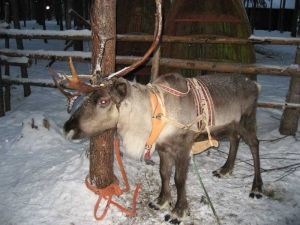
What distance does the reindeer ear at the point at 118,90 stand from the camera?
3307 mm

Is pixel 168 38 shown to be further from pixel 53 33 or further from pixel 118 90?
pixel 118 90

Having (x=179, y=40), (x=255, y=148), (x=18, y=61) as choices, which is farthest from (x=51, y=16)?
(x=255, y=148)

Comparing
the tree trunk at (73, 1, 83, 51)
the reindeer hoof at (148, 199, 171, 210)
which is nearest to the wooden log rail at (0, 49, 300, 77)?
the reindeer hoof at (148, 199, 171, 210)

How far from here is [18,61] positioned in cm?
766

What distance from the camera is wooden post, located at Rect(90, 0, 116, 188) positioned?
3.69 metres

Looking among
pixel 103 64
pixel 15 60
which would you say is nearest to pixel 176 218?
pixel 103 64

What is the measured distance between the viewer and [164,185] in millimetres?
4176

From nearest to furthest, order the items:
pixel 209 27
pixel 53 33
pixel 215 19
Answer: pixel 215 19
pixel 209 27
pixel 53 33

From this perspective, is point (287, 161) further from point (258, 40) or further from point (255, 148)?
point (258, 40)

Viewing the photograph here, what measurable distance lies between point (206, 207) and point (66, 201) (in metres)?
1.58

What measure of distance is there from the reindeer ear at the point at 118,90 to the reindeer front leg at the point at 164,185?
3.40 ft

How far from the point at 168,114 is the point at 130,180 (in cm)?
127

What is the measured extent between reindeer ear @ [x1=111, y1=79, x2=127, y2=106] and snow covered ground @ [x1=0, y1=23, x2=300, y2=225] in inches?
52.6

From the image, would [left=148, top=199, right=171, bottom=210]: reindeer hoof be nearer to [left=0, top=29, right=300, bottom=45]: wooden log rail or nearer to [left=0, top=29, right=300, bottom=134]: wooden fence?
[left=0, top=29, right=300, bottom=134]: wooden fence
